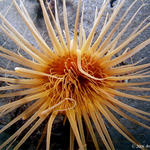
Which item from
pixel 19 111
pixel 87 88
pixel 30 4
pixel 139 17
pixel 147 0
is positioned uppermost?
pixel 30 4

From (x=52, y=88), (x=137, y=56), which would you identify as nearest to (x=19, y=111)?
(x=52, y=88)

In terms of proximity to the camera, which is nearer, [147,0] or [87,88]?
[87,88]

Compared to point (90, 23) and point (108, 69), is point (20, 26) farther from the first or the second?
point (108, 69)

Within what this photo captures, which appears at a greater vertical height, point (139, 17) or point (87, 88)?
point (139, 17)

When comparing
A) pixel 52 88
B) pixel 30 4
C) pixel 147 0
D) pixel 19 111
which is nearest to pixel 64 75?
pixel 52 88

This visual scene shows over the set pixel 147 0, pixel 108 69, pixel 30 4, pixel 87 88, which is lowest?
pixel 87 88

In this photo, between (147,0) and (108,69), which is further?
(147,0)

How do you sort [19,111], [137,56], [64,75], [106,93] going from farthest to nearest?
[137,56], [19,111], [64,75], [106,93]

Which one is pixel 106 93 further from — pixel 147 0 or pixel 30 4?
pixel 30 4

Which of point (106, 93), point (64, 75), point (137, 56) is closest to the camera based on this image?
point (106, 93)
